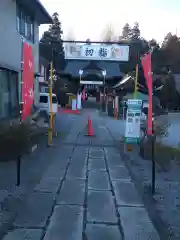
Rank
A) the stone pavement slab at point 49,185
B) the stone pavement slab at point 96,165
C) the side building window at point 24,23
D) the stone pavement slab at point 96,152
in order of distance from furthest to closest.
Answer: the side building window at point 24,23
the stone pavement slab at point 96,152
the stone pavement slab at point 96,165
the stone pavement slab at point 49,185

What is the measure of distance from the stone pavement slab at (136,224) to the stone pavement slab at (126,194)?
30 cm

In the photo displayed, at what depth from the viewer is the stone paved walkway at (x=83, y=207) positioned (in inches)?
177

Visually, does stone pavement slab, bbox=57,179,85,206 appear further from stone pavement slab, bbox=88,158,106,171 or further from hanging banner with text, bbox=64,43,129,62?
hanging banner with text, bbox=64,43,129,62

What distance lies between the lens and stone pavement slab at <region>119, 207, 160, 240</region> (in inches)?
175

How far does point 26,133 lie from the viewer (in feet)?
32.3

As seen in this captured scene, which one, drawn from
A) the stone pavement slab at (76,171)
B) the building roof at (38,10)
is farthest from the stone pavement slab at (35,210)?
the building roof at (38,10)

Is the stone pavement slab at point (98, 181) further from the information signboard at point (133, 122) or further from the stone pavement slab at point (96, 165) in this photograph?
the information signboard at point (133, 122)

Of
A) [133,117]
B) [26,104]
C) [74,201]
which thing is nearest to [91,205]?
[74,201]

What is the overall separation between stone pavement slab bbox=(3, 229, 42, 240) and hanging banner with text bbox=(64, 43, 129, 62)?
1026 centimetres

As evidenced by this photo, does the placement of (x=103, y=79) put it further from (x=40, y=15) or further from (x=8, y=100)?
(x=8, y=100)

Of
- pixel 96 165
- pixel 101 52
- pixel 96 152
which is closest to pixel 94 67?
pixel 101 52

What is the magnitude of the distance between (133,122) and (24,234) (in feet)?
24.1

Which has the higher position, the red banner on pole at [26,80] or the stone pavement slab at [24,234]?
the red banner on pole at [26,80]

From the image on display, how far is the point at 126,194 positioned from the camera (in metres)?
6.30
